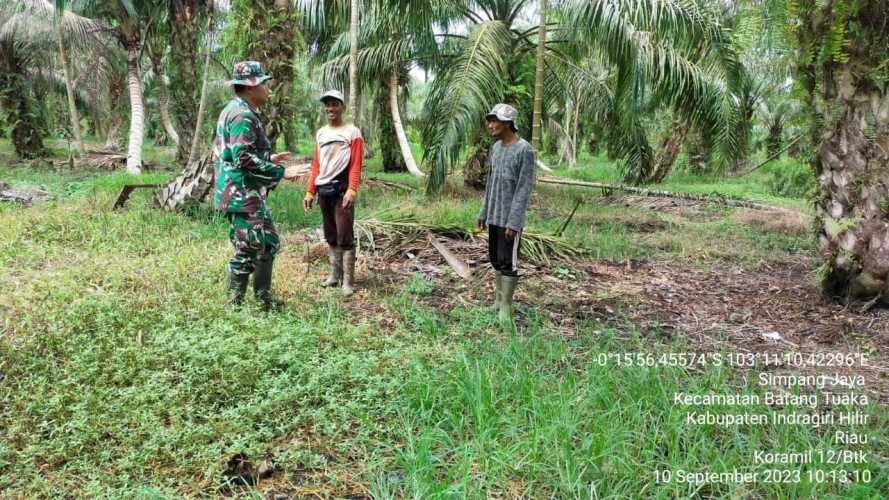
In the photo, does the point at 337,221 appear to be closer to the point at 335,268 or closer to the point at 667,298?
the point at 335,268

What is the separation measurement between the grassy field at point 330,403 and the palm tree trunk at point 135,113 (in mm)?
9295

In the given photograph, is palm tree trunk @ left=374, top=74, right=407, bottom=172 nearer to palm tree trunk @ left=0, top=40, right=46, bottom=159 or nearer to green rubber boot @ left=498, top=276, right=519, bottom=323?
palm tree trunk @ left=0, top=40, right=46, bottom=159

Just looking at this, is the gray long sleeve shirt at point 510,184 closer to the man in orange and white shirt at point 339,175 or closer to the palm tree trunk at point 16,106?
the man in orange and white shirt at point 339,175

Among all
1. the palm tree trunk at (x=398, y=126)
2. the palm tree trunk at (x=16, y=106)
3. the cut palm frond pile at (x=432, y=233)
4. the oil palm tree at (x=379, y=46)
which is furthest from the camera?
the palm tree trunk at (x=16, y=106)

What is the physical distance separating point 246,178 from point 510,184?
1976 millimetres

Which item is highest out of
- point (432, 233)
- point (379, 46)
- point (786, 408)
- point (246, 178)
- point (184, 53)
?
point (184, 53)

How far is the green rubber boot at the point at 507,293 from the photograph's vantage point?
4477 mm

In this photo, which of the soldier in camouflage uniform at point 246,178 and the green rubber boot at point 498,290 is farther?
the green rubber boot at point 498,290

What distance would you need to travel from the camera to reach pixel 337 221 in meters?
4.95

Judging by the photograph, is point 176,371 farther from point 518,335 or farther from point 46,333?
point 518,335

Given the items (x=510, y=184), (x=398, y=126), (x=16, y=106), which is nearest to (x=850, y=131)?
(x=510, y=184)

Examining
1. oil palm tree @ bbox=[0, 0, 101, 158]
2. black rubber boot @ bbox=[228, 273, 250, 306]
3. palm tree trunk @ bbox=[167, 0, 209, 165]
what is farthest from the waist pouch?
oil palm tree @ bbox=[0, 0, 101, 158]

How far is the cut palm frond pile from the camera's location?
21.0 feet

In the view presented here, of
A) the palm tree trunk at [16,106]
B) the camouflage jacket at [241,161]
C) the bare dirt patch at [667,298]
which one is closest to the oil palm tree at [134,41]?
the palm tree trunk at [16,106]
